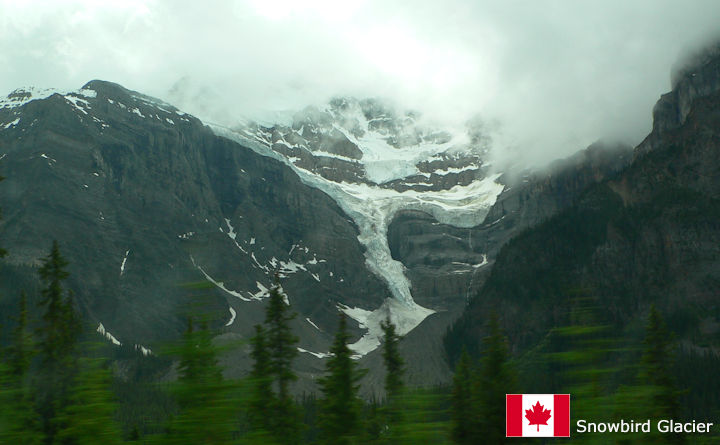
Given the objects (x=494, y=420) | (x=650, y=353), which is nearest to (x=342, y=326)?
(x=650, y=353)

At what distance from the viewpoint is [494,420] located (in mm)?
15289

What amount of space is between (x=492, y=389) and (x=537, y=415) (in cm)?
515

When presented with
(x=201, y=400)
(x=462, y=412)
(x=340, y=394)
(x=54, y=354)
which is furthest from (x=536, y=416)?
(x=54, y=354)

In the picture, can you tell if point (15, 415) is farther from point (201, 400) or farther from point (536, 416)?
point (536, 416)

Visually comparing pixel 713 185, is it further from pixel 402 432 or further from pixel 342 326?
pixel 402 432

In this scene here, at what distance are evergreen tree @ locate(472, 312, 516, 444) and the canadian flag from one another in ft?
0.95

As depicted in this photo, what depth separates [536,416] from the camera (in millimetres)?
13641

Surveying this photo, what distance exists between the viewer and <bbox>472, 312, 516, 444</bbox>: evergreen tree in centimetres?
1408

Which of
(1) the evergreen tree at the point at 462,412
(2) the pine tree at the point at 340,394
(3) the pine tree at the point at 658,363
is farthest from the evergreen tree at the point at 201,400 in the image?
(2) the pine tree at the point at 340,394

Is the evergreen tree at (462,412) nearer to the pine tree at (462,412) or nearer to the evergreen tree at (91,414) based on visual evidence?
the pine tree at (462,412)

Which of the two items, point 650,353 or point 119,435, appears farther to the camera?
point 650,353

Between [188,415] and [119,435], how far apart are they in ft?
3.53

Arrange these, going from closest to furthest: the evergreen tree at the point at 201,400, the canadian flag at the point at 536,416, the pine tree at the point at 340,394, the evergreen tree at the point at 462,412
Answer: the evergreen tree at the point at 201,400 → the canadian flag at the point at 536,416 → the evergreen tree at the point at 462,412 → the pine tree at the point at 340,394

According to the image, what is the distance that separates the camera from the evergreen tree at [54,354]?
39.9 ft
